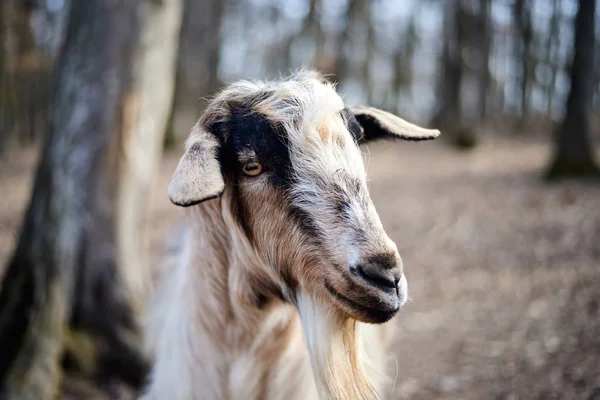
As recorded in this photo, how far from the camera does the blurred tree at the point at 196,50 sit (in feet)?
44.6

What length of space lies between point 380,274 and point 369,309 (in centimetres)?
16

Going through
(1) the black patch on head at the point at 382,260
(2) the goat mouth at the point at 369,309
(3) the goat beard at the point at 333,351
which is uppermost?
(1) the black patch on head at the point at 382,260

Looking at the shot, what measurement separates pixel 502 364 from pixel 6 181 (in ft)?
29.9

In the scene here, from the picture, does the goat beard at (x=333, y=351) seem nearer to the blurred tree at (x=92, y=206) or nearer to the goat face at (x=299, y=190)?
the goat face at (x=299, y=190)

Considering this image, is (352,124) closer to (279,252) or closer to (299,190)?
(299,190)

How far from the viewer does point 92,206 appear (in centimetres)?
343

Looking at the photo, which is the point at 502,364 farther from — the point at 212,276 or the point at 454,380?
the point at 212,276

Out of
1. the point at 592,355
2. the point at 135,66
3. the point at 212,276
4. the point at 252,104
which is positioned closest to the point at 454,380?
the point at 592,355

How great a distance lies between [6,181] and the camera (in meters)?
9.19

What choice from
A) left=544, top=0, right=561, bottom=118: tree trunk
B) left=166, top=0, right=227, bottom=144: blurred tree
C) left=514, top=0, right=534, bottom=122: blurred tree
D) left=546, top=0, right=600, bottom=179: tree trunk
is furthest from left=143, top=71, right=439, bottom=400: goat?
left=544, top=0, right=561, bottom=118: tree trunk

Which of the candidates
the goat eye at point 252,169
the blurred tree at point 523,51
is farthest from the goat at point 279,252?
the blurred tree at point 523,51

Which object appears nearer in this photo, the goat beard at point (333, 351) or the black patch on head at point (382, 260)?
the black patch on head at point (382, 260)

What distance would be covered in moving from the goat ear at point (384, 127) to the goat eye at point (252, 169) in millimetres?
594

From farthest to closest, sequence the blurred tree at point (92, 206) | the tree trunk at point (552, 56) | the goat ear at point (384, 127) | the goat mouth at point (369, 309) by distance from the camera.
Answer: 1. the tree trunk at point (552, 56)
2. the blurred tree at point (92, 206)
3. the goat ear at point (384, 127)
4. the goat mouth at point (369, 309)
